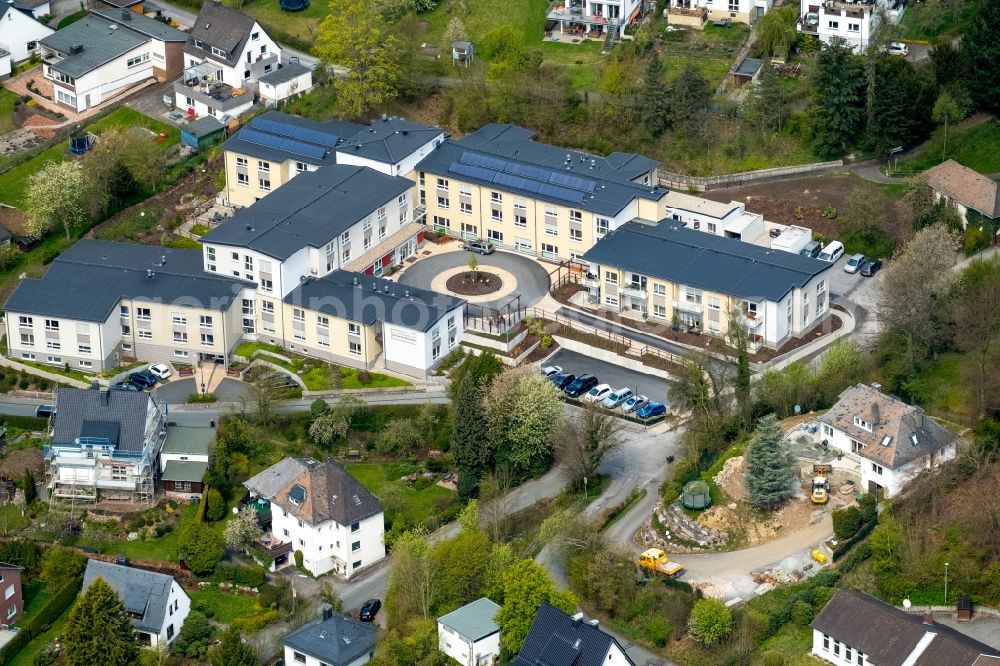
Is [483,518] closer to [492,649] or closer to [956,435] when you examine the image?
[492,649]

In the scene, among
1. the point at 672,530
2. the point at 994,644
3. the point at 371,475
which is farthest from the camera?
the point at 371,475

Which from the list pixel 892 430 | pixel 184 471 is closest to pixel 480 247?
pixel 184 471

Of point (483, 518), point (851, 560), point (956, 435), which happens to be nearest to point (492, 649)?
point (483, 518)

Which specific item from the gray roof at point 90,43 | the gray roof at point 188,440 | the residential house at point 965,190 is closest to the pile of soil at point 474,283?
the gray roof at point 188,440

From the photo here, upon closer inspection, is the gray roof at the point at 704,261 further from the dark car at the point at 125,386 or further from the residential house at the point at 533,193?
the dark car at the point at 125,386

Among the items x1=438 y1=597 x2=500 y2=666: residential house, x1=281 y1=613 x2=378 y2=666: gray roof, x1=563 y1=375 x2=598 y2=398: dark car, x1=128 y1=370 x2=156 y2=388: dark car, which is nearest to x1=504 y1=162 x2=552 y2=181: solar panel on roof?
x1=563 y1=375 x2=598 y2=398: dark car

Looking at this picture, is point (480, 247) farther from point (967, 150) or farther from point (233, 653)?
point (233, 653)

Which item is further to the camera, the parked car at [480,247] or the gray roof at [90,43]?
the gray roof at [90,43]
